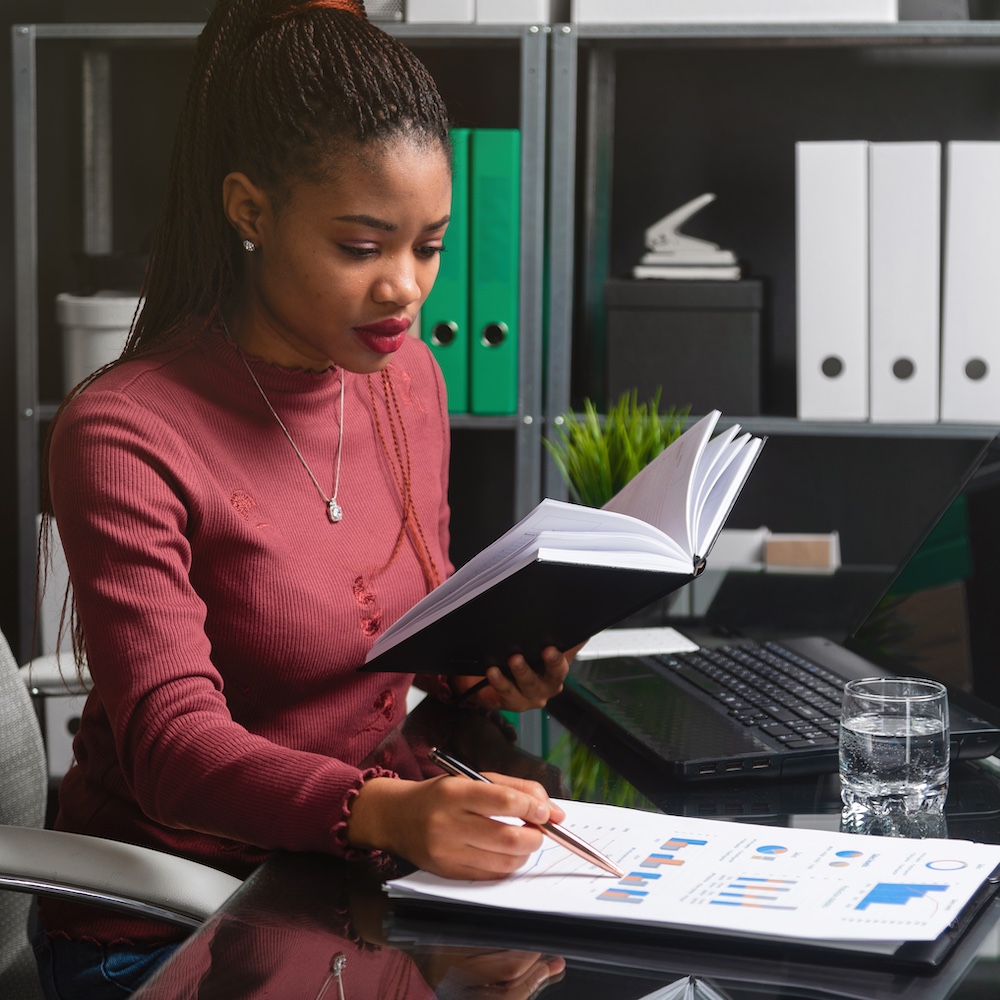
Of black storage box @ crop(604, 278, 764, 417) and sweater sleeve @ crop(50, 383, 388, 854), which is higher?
black storage box @ crop(604, 278, 764, 417)

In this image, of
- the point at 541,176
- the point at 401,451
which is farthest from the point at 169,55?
the point at 401,451

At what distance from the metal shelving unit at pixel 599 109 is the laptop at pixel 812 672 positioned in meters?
0.65

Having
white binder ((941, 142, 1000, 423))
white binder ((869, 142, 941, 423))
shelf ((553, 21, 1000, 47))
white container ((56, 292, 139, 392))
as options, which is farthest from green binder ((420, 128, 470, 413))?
white binder ((941, 142, 1000, 423))

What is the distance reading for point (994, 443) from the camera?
3.76 feet

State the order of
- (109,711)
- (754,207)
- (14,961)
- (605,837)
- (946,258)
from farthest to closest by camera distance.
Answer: (754,207)
(946,258)
(14,961)
(109,711)
(605,837)

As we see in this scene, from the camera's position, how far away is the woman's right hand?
714 millimetres

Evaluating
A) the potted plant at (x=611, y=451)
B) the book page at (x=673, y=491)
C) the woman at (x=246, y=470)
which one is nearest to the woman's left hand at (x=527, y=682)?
the woman at (x=246, y=470)

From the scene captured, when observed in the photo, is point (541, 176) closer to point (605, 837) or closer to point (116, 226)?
point (116, 226)

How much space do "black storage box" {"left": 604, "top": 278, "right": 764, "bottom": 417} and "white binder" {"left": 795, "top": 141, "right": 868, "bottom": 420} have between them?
8 cm

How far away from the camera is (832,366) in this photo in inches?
75.3

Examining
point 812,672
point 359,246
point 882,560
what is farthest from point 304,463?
point 882,560

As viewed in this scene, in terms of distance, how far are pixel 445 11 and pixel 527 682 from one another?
122 centimetres

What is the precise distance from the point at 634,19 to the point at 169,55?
2.75ft

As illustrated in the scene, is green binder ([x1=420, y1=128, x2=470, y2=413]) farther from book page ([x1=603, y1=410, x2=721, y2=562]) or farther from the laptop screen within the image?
book page ([x1=603, y1=410, x2=721, y2=562])
